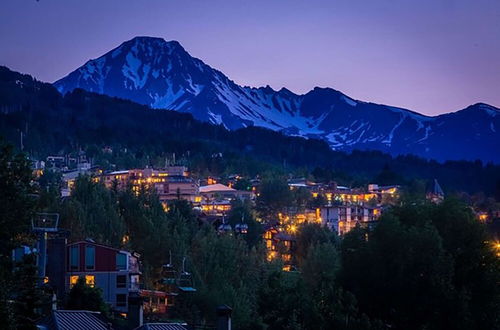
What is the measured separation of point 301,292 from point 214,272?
11.6 meters

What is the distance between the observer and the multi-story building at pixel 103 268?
37.9 metres

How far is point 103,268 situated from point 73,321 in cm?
1713

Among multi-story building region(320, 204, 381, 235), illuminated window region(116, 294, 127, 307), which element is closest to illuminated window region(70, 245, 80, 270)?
illuminated window region(116, 294, 127, 307)

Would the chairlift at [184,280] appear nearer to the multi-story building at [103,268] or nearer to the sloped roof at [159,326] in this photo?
the multi-story building at [103,268]

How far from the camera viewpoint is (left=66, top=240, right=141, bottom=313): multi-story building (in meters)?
37.9

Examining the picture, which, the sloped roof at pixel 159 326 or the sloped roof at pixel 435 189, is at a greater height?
the sloped roof at pixel 159 326

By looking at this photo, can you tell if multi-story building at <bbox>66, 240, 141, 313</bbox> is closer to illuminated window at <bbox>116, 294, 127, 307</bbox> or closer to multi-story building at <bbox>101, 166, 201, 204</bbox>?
illuminated window at <bbox>116, 294, 127, 307</bbox>

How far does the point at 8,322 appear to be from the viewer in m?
16.0

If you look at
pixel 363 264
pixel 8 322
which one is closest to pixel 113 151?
pixel 363 264

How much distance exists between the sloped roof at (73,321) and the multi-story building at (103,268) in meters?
15.4

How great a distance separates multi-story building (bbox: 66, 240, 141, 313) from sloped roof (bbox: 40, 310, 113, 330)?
50.6 feet

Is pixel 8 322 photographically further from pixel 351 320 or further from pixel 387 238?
pixel 387 238

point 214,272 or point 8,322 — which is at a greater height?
point 8,322

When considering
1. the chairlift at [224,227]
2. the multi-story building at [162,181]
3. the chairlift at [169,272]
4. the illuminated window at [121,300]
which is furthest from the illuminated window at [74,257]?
the multi-story building at [162,181]
